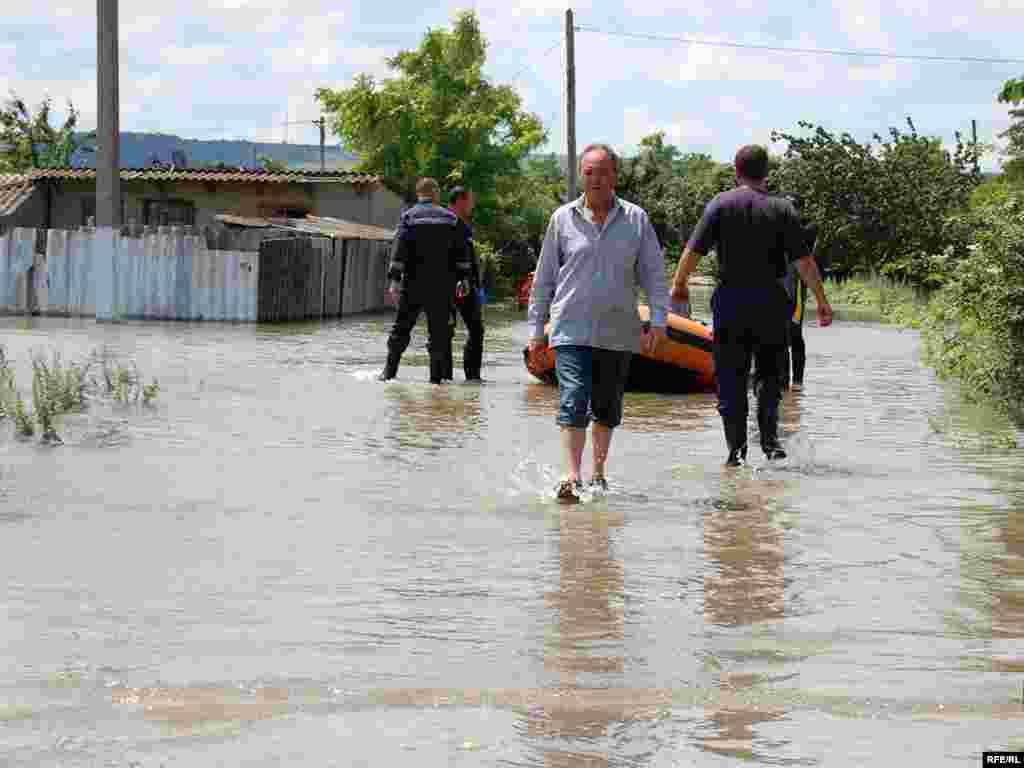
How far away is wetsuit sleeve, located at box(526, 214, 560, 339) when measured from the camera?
10484 millimetres

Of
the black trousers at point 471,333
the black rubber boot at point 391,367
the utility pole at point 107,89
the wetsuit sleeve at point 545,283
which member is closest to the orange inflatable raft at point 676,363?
the black trousers at point 471,333

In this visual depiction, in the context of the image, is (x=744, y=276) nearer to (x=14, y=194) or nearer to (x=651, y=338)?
(x=651, y=338)

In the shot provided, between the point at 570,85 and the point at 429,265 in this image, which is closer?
the point at 429,265

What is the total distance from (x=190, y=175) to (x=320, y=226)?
7187mm

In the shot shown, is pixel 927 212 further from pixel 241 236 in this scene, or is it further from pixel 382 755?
pixel 382 755

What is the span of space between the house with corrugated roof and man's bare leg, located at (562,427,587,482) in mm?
36857

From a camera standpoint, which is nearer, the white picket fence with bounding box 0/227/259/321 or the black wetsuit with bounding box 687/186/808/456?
the black wetsuit with bounding box 687/186/808/456

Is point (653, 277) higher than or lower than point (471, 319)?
higher

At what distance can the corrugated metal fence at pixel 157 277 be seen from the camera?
97.1ft

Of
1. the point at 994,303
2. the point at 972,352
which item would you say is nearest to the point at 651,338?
the point at 994,303

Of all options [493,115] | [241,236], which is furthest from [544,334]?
[493,115]

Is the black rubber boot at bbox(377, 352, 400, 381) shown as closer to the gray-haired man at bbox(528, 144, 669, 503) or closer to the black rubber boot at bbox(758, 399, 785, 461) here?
the black rubber boot at bbox(758, 399, 785, 461)

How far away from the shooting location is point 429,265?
17.5 m

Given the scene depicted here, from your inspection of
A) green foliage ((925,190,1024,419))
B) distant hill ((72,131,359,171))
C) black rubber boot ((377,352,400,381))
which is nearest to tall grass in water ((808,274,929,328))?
black rubber boot ((377,352,400,381))
